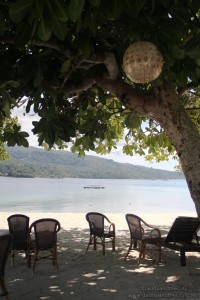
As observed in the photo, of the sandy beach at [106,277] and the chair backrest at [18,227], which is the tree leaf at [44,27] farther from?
the chair backrest at [18,227]

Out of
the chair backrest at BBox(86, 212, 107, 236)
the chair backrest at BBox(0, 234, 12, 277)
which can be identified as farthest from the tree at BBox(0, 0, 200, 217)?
the chair backrest at BBox(86, 212, 107, 236)

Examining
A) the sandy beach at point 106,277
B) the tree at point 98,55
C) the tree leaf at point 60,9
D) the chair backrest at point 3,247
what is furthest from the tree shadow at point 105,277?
the tree leaf at point 60,9

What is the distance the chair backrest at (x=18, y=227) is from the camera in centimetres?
610

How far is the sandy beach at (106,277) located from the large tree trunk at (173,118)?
2.09 meters

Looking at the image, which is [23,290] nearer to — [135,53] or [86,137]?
[86,137]

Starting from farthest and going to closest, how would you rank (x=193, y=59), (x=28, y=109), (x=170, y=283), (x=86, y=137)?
(x=86, y=137) → (x=170, y=283) → (x=28, y=109) → (x=193, y=59)

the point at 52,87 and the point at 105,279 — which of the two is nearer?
the point at 52,87

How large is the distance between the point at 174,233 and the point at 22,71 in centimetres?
449

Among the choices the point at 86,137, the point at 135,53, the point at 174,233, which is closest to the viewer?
the point at 135,53

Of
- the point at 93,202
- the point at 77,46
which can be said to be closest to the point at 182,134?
the point at 77,46

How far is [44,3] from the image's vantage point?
166 centimetres

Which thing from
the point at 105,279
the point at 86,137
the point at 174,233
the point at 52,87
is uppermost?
the point at 52,87

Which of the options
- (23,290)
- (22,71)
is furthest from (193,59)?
(23,290)

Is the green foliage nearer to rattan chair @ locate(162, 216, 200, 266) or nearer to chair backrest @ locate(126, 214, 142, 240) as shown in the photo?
chair backrest @ locate(126, 214, 142, 240)
